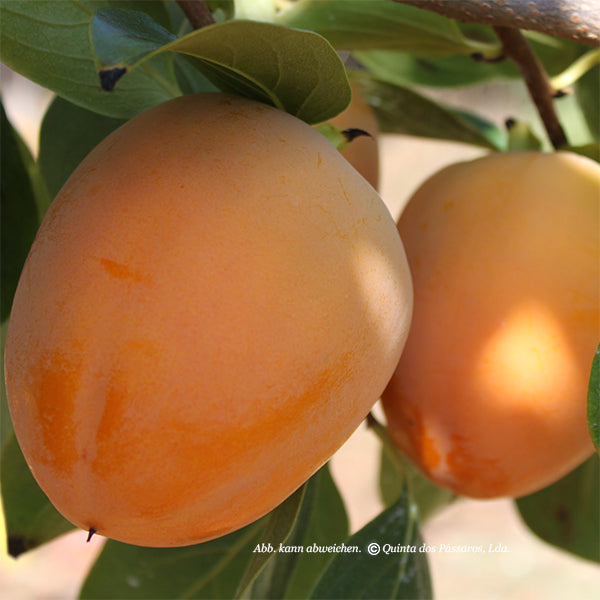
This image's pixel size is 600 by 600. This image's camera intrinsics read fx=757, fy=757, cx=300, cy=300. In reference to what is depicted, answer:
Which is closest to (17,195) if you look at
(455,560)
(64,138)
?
A: (64,138)

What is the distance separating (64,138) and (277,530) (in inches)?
14.9

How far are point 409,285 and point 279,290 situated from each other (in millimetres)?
118

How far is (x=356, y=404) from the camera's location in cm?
43

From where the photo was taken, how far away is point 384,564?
645 millimetres

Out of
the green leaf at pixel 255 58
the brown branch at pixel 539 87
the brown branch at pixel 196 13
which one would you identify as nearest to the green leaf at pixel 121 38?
the green leaf at pixel 255 58

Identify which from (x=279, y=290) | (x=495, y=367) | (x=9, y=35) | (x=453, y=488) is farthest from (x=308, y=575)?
(x=9, y=35)

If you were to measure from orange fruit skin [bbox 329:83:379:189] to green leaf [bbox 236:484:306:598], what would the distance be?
27 centimetres

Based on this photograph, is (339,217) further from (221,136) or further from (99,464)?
(99,464)

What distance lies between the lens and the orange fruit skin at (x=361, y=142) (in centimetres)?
62

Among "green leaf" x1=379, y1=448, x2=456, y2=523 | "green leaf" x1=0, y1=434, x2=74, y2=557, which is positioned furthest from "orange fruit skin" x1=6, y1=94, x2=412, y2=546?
"green leaf" x1=379, y1=448, x2=456, y2=523

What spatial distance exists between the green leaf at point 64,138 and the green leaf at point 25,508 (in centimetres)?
23

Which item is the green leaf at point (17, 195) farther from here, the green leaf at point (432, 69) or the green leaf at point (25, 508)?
the green leaf at point (432, 69)

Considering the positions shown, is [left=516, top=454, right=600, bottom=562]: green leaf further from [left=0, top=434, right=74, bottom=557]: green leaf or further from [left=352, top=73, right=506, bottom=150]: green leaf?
[left=0, top=434, right=74, bottom=557]: green leaf

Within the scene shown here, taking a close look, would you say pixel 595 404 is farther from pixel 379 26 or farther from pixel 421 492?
pixel 421 492
